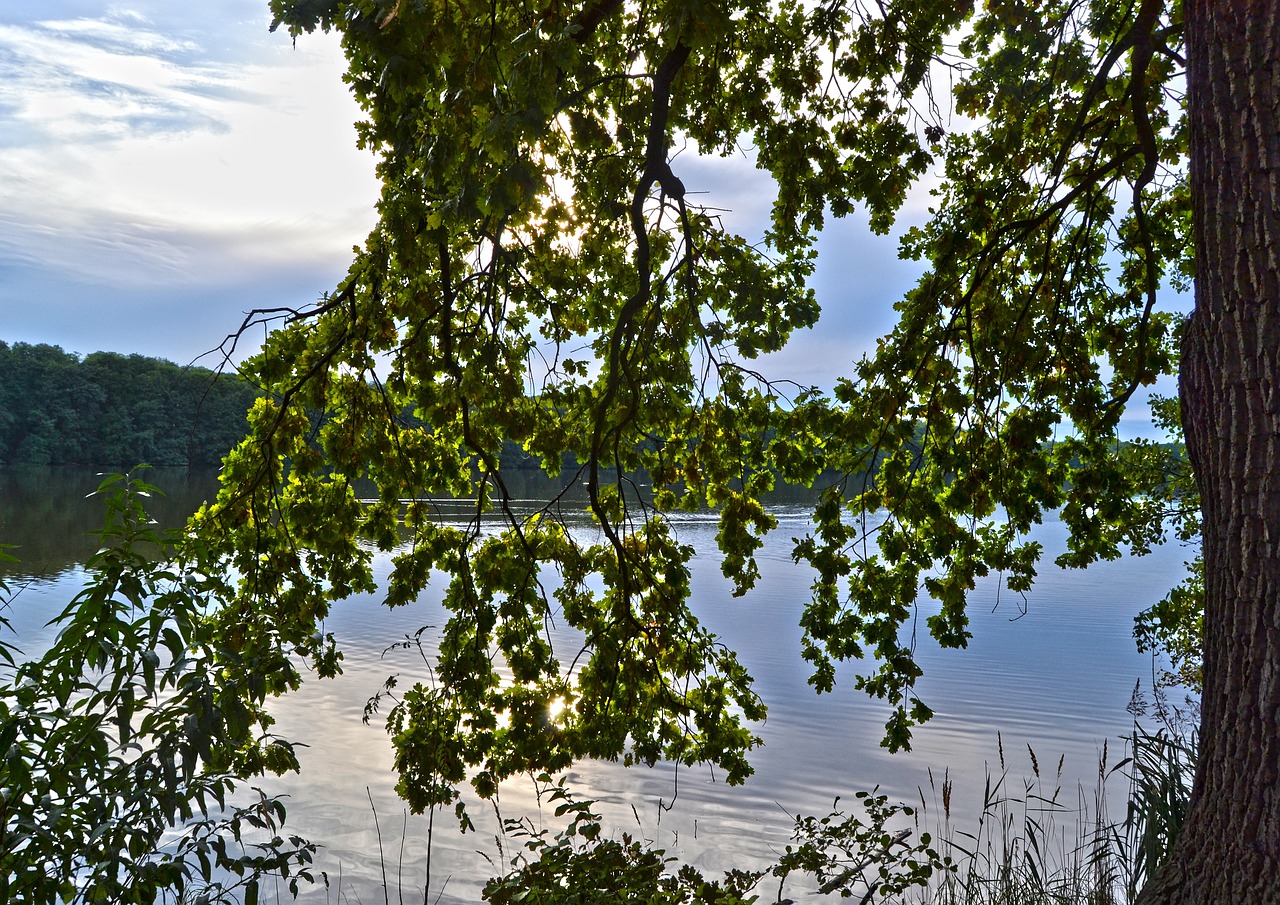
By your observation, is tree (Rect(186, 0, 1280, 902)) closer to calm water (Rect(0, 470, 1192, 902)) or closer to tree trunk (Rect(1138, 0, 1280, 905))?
calm water (Rect(0, 470, 1192, 902))

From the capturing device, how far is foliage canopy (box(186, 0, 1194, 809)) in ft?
16.7

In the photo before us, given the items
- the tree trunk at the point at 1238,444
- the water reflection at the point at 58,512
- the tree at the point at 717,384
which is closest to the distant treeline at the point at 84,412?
the water reflection at the point at 58,512

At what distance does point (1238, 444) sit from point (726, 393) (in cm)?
320

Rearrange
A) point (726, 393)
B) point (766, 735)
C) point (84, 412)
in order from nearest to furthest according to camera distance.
A: point (726, 393) < point (766, 735) < point (84, 412)

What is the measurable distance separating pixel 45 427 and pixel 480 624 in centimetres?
6209

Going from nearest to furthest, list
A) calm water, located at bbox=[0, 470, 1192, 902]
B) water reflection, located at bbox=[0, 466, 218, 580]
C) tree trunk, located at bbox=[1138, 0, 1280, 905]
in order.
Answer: tree trunk, located at bbox=[1138, 0, 1280, 905], calm water, located at bbox=[0, 470, 1192, 902], water reflection, located at bbox=[0, 466, 218, 580]

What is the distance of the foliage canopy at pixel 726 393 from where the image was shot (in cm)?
510

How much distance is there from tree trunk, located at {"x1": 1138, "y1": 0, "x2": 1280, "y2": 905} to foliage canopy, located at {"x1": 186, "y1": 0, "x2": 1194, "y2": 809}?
7.16 feet

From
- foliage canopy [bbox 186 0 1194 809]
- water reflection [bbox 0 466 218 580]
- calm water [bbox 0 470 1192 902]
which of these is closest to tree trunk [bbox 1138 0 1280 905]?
foliage canopy [bbox 186 0 1194 809]

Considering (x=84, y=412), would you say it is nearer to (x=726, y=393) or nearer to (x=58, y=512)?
(x=58, y=512)

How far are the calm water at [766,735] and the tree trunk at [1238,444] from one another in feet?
12.0

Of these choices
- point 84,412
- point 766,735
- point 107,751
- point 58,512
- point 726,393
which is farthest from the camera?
point 84,412

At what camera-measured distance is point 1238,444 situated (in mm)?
2615

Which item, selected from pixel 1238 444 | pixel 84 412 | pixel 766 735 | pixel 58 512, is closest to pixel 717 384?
pixel 1238 444
